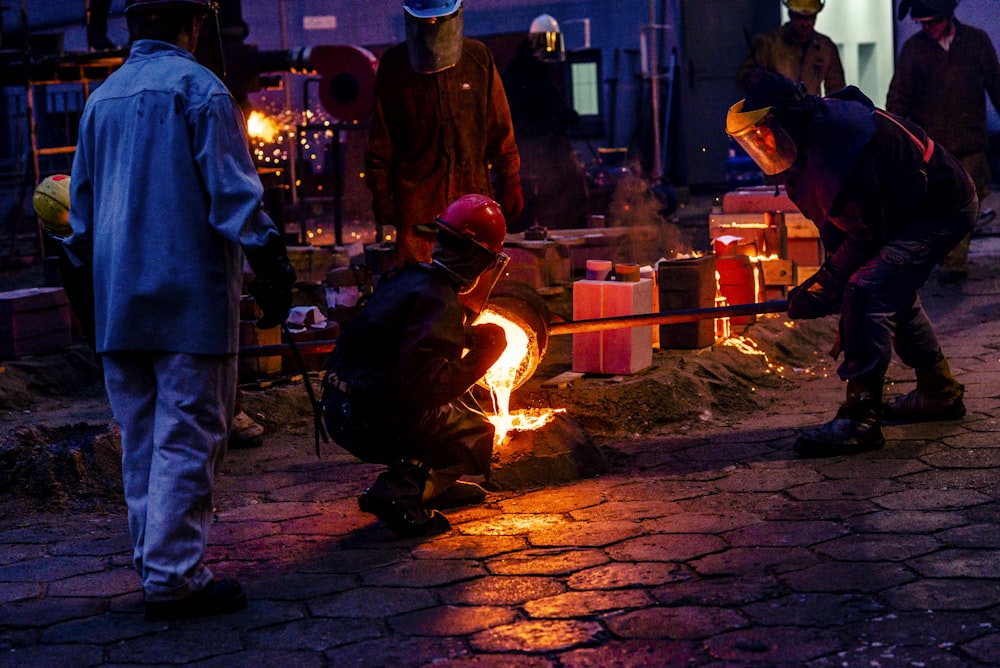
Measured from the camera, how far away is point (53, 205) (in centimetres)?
579

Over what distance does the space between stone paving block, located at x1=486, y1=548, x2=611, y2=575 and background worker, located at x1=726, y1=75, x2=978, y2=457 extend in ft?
5.19

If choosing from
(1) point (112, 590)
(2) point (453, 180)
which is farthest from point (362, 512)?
(2) point (453, 180)

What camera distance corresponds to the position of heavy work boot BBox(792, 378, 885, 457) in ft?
18.3

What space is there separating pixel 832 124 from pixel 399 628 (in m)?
2.93

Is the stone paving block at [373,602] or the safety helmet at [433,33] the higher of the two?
the safety helmet at [433,33]

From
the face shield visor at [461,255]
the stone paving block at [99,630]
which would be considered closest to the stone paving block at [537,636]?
the stone paving block at [99,630]

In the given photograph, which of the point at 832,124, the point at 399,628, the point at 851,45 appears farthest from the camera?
the point at 851,45

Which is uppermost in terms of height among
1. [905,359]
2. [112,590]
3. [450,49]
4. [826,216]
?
[450,49]

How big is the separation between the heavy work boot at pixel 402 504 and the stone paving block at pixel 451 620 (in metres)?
0.76

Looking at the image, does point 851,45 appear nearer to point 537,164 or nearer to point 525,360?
point 537,164

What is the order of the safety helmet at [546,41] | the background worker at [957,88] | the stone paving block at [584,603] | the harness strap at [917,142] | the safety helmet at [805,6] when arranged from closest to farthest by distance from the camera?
the stone paving block at [584,603] → the harness strap at [917,142] → the background worker at [957,88] → the safety helmet at [805,6] → the safety helmet at [546,41]

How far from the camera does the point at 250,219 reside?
3.95 meters

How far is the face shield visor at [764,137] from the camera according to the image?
5.56 meters

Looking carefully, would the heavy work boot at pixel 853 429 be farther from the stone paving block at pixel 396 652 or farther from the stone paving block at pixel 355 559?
the stone paving block at pixel 396 652
